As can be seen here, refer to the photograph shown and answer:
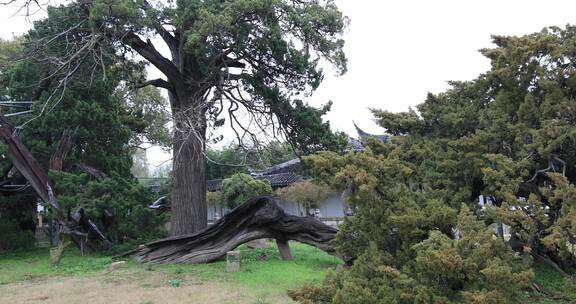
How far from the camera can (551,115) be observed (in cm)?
556

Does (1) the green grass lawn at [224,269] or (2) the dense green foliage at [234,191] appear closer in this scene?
(1) the green grass lawn at [224,269]

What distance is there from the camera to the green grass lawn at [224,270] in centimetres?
871

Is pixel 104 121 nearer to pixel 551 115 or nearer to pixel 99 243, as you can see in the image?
pixel 99 243

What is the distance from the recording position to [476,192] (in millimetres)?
6043

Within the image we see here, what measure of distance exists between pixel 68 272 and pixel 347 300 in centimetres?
838

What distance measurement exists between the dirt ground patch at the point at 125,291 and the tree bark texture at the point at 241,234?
1761 millimetres

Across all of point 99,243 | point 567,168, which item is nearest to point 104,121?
point 99,243

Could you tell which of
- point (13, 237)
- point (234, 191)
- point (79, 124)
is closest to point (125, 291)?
point (79, 124)

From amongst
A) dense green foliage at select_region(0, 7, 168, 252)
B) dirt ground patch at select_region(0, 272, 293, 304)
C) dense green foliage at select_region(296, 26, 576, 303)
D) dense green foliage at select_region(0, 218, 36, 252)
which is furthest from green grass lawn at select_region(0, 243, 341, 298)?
dense green foliage at select_region(296, 26, 576, 303)

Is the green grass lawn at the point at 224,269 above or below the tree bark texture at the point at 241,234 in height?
below

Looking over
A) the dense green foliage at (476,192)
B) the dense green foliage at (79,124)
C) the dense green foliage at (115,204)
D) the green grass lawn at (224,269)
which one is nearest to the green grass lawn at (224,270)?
the green grass lawn at (224,269)

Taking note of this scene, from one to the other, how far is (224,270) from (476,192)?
5.94 meters

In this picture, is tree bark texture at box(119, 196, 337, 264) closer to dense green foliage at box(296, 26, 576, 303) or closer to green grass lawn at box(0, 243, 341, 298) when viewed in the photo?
green grass lawn at box(0, 243, 341, 298)

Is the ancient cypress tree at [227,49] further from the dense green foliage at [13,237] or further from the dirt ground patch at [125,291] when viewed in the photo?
the dense green foliage at [13,237]
